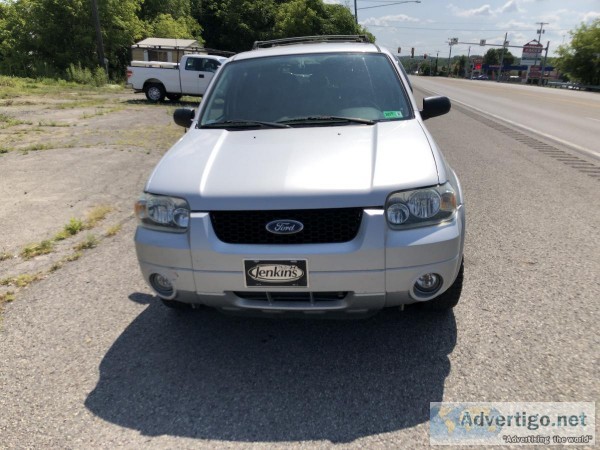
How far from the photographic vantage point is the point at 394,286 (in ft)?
8.49

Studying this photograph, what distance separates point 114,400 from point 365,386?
1349 mm

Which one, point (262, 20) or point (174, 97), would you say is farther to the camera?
point (262, 20)

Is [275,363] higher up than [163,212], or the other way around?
[163,212]

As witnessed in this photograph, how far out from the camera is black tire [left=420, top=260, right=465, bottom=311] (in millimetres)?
3037

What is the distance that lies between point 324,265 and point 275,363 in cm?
75

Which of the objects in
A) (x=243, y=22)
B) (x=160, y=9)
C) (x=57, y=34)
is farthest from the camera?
(x=243, y=22)

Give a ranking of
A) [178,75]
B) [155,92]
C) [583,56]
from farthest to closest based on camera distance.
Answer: [583,56] → [155,92] → [178,75]

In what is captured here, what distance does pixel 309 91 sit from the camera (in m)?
3.86

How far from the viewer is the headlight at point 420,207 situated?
8.45 ft

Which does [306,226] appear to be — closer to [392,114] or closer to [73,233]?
[392,114]

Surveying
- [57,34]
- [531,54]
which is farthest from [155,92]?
[531,54]

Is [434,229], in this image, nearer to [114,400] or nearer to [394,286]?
[394,286]

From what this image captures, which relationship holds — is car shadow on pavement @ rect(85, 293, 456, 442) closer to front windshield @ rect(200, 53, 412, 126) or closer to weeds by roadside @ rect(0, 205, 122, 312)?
weeds by roadside @ rect(0, 205, 122, 312)

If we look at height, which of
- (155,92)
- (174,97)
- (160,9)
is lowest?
(174,97)
